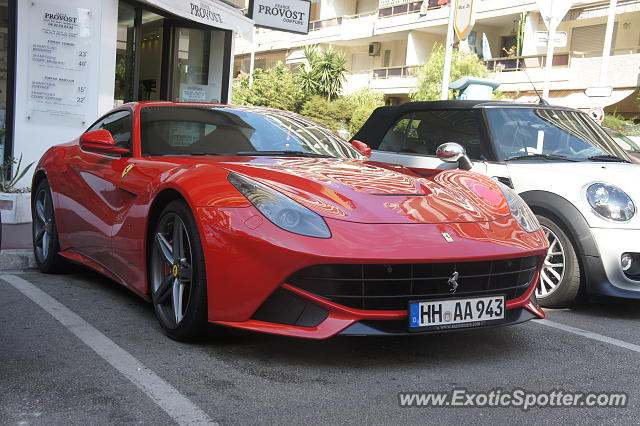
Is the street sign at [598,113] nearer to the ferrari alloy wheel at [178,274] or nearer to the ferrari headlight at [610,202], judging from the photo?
the ferrari headlight at [610,202]

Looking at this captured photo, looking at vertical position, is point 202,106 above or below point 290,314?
above

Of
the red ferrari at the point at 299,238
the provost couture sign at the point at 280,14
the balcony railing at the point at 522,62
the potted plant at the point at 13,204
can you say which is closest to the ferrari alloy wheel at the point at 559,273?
the red ferrari at the point at 299,238

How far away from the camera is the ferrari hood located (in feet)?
11.3

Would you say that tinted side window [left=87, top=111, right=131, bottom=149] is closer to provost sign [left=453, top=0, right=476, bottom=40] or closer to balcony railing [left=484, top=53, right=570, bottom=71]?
provost sign [left=453, top=0, right=476, bottom=40]

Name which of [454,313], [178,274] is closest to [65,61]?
[178,274]

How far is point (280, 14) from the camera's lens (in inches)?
561

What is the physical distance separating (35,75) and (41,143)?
2.79ft

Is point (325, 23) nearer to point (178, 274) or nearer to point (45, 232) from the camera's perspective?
point (45, 232)

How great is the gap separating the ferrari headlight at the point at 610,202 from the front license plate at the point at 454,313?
1783mm

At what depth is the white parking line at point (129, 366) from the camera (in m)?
2.74

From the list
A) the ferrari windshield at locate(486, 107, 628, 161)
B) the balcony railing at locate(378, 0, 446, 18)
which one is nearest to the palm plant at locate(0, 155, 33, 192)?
the ferrari windshield at locate(486, 107, 628, 161)

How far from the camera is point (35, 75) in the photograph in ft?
30.9

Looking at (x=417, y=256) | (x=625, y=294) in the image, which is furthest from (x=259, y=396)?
(x=625, y=294)

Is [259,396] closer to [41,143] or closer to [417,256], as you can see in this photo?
[417,256]
